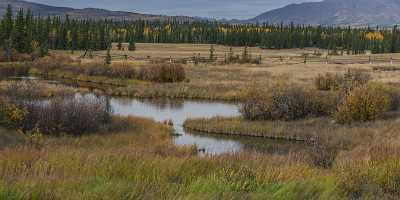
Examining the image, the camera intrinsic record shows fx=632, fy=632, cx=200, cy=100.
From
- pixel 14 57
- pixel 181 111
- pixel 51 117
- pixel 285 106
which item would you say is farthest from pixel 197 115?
pixel 14 57

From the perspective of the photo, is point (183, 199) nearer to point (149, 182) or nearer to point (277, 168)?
point (149, 182)

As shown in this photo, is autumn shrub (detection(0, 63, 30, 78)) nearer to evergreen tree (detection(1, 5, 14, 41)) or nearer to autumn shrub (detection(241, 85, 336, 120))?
evergreen tree (detection(1, 5, 14, 41))

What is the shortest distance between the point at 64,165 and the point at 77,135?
51.8ft

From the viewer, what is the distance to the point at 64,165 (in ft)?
31.3

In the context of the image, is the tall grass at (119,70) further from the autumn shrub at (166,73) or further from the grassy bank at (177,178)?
the grassy bank at (177,178)

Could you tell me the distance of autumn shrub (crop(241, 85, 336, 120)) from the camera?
3319cm

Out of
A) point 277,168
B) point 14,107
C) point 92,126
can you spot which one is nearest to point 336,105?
point 92,126

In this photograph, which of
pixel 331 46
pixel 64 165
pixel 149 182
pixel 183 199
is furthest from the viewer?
pixel 331 46

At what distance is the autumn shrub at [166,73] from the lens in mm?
58825

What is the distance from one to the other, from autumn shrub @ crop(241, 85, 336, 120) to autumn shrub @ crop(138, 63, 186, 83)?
2492 centimetres

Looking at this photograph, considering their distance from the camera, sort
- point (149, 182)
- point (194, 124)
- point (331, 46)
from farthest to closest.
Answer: point (331, 46) → point (194, 124) → point (149, 182)

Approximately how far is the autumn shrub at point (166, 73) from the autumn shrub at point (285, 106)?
2492 cm

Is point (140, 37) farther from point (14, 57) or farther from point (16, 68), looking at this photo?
point (16, 68)

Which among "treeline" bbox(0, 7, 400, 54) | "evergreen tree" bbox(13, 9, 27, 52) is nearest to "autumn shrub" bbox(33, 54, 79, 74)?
"treeline" bbox(0, 7, 400, 54)
